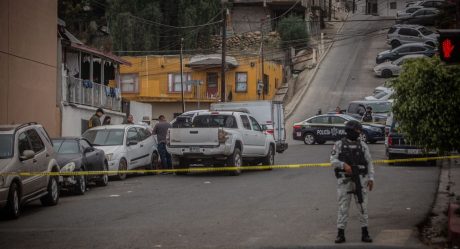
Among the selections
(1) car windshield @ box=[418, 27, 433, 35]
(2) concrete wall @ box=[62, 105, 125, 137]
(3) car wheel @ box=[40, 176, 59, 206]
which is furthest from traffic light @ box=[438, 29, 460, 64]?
(1) car windshield @ box=[418, 27, 433, 35]

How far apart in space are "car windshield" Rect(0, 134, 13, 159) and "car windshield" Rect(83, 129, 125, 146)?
792 cm

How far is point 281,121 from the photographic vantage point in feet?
103

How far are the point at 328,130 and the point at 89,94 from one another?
450 inches

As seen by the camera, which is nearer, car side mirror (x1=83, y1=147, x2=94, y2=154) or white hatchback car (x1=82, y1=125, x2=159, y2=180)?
car side mirror (x1=83, y1=147, x2=94, y2=154)

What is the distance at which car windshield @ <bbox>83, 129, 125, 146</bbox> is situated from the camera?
22.3m

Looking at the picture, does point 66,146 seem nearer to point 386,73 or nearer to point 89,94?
point 89,94

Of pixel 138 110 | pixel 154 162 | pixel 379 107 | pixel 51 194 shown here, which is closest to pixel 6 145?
pixel 51 194

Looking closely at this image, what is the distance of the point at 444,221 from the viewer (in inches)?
484

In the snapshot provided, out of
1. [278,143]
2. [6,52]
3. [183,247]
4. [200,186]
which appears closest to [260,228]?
[183,247]

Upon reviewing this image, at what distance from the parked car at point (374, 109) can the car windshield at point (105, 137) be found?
60.8 feet

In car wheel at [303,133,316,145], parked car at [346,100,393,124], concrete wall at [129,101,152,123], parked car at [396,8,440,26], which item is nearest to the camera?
car wheel at [303,133,316,145]

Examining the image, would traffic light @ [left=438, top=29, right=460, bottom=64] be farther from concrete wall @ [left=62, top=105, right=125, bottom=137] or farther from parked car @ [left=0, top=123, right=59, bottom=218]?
concrete wall @ [left=62, top=105, right=125, bottom=137]

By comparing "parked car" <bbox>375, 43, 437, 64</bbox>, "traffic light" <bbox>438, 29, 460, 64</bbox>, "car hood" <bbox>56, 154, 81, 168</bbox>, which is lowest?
"car hood" <bbox>56, 154, 81, 168</bbox>

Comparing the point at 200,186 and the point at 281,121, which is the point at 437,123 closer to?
the point at 200,186
